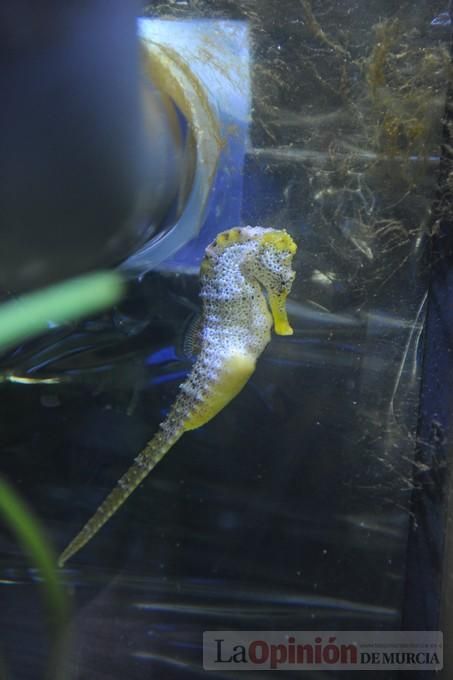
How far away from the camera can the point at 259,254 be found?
3.97 feet

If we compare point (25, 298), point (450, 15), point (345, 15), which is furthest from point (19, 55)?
point (450, 15)

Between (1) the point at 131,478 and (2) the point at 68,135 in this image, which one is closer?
(2) the point at 68,135

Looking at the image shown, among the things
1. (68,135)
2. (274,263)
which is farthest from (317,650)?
(68,135)

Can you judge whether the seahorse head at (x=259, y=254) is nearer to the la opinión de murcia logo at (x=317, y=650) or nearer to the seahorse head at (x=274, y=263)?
the seahorse head at (x=274, y=263)

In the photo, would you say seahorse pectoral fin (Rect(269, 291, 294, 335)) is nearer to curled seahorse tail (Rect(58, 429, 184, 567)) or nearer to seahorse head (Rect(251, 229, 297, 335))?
seahorse head (Rect(251, 229, 297, 335))


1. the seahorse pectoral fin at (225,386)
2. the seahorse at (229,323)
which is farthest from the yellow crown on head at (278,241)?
the seahorse pectoral fin at (225,386)

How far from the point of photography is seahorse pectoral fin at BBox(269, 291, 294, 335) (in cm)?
125

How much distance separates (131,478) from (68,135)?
795 millimetres

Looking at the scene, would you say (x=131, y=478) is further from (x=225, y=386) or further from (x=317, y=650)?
(x=317, y=650)

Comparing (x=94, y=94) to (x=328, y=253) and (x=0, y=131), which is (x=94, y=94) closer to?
(x=0, y=131)

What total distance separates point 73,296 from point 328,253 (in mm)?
668

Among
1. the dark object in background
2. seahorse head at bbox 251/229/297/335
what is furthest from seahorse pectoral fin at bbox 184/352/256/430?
the dark object in background

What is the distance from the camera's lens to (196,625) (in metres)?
1.49

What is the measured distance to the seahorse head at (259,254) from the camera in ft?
3.95
